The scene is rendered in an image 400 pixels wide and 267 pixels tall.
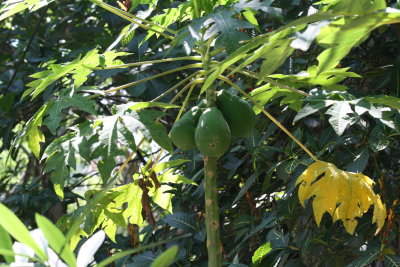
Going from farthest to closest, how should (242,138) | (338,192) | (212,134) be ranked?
(242,138)
(338,192)
(212,134)

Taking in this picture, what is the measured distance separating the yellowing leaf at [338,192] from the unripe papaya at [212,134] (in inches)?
12.3

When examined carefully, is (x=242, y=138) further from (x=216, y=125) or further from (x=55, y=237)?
(x=55, y=237)

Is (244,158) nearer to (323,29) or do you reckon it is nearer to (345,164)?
(345,164)

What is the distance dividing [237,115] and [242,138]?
0.64 m

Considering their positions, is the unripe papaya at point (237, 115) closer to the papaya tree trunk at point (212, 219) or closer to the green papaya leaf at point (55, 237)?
the papaya tree trunk at point (212, 219)

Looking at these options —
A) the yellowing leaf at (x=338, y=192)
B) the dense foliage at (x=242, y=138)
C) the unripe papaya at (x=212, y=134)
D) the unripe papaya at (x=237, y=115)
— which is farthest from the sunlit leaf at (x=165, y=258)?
the yellowing leaf at (x=338, y=192)

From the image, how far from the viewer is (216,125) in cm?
Answer: 117

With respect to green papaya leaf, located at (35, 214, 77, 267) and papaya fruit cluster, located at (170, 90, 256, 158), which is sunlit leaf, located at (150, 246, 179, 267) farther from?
papaya fruit cluster, located at (170, 90, 256, 158)

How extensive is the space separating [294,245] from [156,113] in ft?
2.51

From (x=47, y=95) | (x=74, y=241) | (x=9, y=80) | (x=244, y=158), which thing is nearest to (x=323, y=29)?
(x=74, y=241)

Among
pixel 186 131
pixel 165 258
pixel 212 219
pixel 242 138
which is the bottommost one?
pixel 242 138

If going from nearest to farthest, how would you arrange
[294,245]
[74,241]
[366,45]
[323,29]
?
1. [323,29]
2. [74,241]
3. [294,245]
4. [366,45]

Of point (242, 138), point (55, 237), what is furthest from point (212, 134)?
point (242, 138)

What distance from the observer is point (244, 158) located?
209 cm
